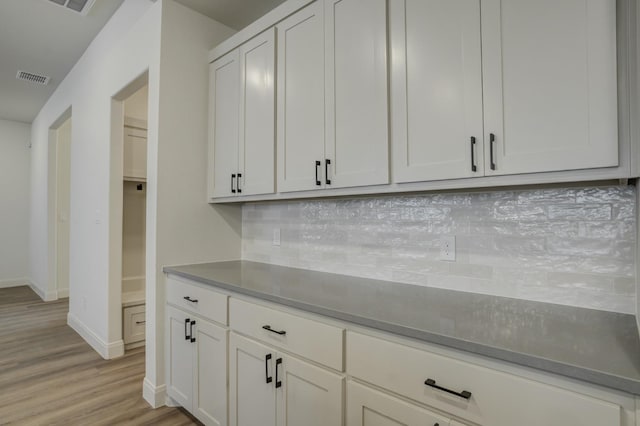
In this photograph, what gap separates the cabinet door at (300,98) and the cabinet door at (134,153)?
2.07m

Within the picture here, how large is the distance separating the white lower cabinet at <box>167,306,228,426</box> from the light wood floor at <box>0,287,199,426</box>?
23 cm

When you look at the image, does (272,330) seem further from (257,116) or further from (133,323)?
(133,323)

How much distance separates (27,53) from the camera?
3631 millimetres

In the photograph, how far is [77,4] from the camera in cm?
277

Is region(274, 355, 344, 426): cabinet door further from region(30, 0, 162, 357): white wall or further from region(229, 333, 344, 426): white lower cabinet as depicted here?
region(30, 0, 162, 357): white wall

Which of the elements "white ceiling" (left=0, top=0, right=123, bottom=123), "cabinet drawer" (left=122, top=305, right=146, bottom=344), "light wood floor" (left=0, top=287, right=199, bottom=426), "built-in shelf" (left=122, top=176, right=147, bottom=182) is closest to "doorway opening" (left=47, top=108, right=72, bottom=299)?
"white ceiling" (left=0, top=0, right=123, bottom=123)

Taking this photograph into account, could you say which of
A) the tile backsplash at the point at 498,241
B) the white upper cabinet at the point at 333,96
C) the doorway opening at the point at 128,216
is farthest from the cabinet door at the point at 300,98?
the doorway opening at the point at 128,216

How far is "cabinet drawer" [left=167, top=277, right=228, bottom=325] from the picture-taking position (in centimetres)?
183

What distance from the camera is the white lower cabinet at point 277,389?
1.30 metres

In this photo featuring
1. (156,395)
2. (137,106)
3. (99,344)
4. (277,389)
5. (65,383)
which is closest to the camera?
(277,389)

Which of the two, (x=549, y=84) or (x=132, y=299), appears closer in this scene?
(x=549, y=84)

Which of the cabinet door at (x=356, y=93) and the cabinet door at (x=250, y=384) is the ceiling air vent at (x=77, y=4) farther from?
the cabinet door at (x=250, y=384)

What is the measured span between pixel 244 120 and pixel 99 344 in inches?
98.9

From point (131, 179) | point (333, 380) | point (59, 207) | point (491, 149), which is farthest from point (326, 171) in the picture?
point (59, 207)
